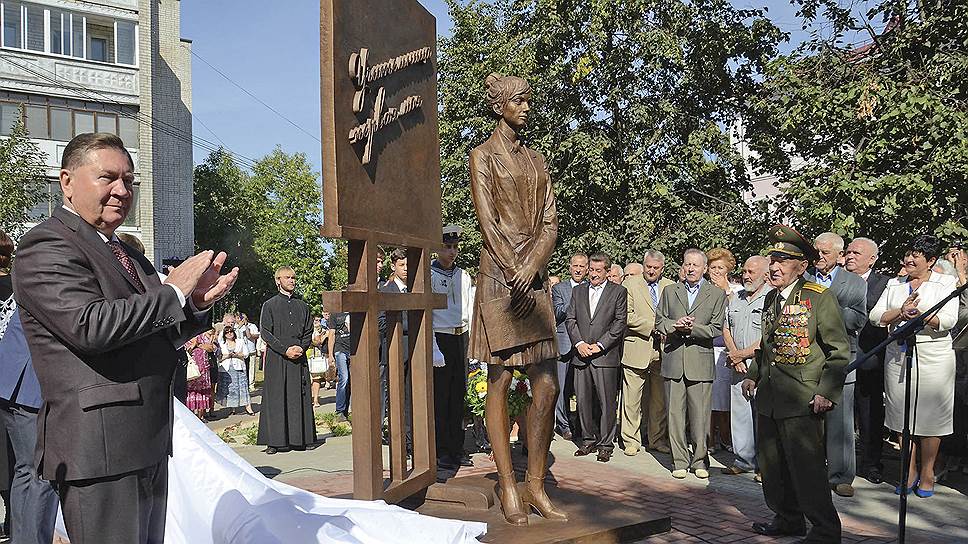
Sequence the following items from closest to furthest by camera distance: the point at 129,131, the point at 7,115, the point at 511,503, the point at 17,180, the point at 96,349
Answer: the point at 96,349 → the point at 511,503 → the point at 17,180 → the point at 7,115 → the point at 129,131

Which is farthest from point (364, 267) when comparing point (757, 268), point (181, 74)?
point (181, 74)

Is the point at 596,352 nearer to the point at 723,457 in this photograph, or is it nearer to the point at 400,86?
the point at 723,457

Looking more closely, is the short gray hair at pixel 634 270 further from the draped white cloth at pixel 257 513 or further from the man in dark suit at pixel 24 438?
the man in dark suit at pixel 24 438

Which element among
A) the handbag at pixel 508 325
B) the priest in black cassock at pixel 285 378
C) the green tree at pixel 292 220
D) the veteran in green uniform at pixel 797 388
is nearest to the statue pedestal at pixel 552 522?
the veteran in green uniform at pixel 797 388

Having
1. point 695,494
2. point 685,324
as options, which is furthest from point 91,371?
point 685,324

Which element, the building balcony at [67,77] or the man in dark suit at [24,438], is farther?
the building balcony at [67,77]

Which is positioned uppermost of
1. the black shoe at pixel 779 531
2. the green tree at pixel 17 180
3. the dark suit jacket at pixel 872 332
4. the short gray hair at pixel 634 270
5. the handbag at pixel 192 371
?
the green tree at pixel 17 180

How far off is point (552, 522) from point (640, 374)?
172 inches

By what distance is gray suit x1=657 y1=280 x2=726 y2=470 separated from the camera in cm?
791

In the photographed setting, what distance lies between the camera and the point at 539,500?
545 centimetres

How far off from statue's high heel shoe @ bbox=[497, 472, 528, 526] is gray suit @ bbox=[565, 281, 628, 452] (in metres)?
3.66

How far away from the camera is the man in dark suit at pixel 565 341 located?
9930 mm

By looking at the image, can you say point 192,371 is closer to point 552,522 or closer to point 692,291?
point 692,291

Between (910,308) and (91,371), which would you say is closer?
(91,371)
